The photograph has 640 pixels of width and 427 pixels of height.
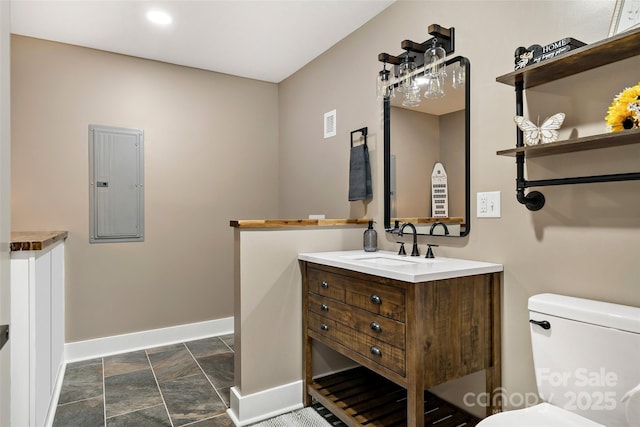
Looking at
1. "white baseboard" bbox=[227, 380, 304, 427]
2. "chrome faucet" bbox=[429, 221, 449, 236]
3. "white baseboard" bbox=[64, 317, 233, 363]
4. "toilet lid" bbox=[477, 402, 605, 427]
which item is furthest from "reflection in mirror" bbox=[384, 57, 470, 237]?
"white baseboard" bbox=[64, 317, 233, 363]

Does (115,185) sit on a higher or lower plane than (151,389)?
higher

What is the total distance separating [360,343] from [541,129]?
1241 millimetres

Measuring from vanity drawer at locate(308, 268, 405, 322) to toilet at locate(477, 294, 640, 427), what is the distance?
52 cm

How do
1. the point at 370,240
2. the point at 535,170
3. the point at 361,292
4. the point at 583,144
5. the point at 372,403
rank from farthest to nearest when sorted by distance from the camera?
the point at 370,240 < the point at 372,403 < the point at 361,292 < the point at 535,170 < the point at 583,144

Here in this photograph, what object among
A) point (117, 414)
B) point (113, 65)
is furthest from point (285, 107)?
point (117, 414)

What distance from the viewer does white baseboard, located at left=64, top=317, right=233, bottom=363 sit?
10.0 feet

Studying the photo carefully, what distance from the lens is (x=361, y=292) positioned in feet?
5.98

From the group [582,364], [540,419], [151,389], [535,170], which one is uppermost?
[535,170]

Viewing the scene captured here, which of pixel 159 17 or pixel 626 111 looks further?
pixel 159 17

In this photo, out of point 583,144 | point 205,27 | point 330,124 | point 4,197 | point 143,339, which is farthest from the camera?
point 143,339

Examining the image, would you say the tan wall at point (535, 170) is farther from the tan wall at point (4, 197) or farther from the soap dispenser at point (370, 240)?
the tan wall at point (4, 197)

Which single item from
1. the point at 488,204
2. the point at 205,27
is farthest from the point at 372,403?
the point at 205,27

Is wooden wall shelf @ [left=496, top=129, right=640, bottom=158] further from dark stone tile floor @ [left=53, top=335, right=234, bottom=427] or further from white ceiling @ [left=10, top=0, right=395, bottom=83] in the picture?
dark stone tile floor @ [left=53, top=335, right=234, bottom=427]

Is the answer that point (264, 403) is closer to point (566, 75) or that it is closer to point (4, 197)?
point (4, 197)
